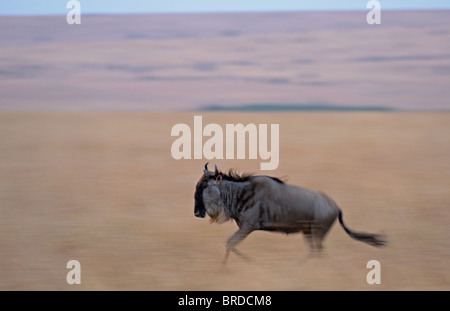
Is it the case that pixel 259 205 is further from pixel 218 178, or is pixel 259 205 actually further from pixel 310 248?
pixel 310 248

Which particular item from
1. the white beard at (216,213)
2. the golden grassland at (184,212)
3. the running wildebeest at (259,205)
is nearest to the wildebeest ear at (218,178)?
the running wildebeest at (259,205)

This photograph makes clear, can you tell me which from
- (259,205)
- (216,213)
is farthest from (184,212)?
(259,205)

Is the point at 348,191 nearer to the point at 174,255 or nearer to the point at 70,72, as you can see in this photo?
the point at 174,255

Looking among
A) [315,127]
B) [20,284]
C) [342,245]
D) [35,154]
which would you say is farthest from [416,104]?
[20,284]

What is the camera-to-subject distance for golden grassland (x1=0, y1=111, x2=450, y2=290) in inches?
158

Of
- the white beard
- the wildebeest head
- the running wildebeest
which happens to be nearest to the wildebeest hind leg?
the running wildebeest

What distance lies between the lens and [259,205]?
3.83m

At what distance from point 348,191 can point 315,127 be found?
4718 millimetres

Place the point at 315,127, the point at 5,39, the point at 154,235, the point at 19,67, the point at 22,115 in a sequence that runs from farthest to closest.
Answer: the point at 5,39 < the point at 19,67 < the point at 22,115 < the point at 315,127 < the point at 154,235

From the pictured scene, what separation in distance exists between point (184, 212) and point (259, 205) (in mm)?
1855

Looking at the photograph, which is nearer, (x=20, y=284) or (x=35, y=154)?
(x=20, y=284)

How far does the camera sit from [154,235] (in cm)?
486

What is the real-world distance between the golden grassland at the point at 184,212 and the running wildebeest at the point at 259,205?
360 millimetres

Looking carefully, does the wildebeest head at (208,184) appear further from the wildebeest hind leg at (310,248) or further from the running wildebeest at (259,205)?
the wildebeest hind leg at (310,248)
